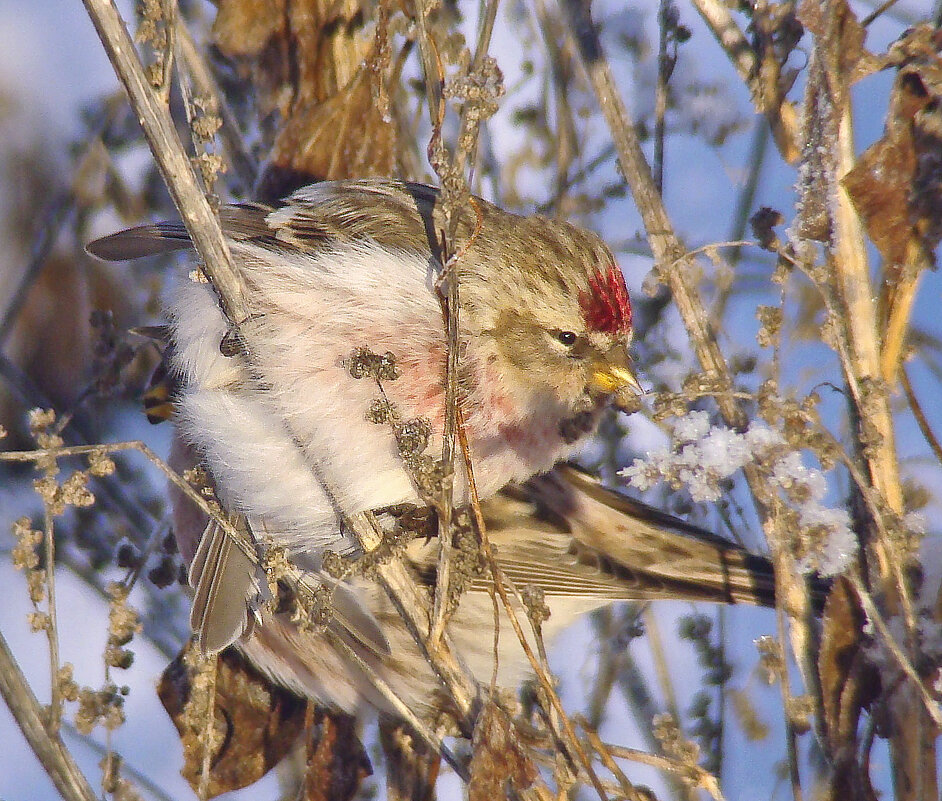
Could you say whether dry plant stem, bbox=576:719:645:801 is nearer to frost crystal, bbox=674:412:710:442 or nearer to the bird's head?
frost crystal, bbox=674:412:710:442

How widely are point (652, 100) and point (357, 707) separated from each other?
1.62 meters

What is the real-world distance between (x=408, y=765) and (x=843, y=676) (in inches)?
40.3

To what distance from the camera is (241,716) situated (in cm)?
243

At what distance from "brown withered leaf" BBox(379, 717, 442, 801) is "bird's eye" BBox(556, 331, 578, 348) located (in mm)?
931

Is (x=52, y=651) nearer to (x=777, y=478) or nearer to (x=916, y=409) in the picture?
(x=777, y=478)

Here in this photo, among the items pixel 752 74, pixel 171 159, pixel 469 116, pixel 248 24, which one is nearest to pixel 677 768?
pixel 469 116

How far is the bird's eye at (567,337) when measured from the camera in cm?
184

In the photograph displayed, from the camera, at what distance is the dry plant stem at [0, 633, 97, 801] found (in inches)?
64.5

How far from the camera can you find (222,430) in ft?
5.79

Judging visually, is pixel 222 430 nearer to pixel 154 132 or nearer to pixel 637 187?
pixel 154 132

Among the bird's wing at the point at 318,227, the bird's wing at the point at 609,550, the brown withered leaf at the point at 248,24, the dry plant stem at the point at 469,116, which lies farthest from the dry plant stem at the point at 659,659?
the brown withered leaf at the point at 248,24

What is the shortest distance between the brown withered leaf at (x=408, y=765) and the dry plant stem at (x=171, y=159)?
1164mm

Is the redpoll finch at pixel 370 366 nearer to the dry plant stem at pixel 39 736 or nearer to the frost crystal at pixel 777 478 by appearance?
the frost crystal at pixel 777 478

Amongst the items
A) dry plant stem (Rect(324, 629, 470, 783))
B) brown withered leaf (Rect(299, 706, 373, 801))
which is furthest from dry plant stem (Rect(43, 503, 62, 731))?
brown withered leaf (Rect(299, 706, 373, 801))
